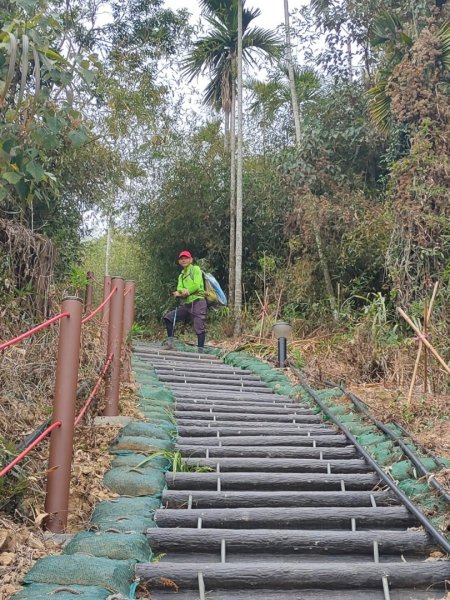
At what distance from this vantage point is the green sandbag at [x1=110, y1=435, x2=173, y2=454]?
189 inches

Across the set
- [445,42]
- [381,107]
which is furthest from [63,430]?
[381,107]

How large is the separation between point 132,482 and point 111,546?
92cm

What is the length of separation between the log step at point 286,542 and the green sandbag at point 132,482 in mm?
533

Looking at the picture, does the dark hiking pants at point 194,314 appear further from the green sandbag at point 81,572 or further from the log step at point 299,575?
the green sandbag at point 81,572

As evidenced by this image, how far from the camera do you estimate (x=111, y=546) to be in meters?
3.33

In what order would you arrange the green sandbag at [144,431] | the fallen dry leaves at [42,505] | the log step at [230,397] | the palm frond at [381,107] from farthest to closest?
the palm frond at [381,107], the log step at [230,397], the green sandbag at [144,431], the fallen dry leaves at [42,505]

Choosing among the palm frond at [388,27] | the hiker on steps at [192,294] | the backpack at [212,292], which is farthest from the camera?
the palm frond at [388,27]

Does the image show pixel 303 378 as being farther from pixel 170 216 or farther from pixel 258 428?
pixel 170 216

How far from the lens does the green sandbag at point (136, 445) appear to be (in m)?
4.80

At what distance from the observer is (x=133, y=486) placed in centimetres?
422

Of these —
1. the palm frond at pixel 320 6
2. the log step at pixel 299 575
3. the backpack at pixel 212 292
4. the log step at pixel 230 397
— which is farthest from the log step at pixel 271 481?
the palm frond at pixel 320 6

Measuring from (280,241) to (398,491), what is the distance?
408 inches

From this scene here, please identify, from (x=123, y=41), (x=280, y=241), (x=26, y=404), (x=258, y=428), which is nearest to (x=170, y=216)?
(x=280, y=241)

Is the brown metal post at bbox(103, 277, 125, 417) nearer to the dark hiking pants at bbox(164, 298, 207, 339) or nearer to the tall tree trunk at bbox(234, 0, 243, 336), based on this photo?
the dark hiking pants at bbox(164, 298, 207, 339)
